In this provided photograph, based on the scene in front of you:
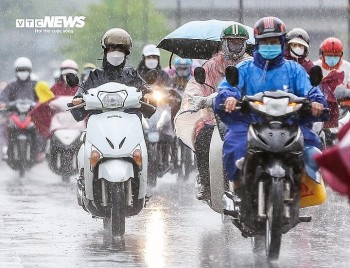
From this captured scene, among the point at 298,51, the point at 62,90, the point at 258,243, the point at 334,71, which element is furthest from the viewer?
the point at 62,90

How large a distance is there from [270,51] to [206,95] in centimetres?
225

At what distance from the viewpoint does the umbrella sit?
14.1 metres

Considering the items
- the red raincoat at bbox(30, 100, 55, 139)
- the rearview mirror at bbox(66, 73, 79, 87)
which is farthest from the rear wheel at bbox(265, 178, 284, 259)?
the red raincoat at bbox(30, 100, 55, 139)

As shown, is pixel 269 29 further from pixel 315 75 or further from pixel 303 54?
pixel 303 54

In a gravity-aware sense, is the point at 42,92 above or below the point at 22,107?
above

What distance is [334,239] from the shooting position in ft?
37.0

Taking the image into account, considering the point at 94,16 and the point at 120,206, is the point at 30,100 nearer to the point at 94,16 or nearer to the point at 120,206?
the point at 94,16

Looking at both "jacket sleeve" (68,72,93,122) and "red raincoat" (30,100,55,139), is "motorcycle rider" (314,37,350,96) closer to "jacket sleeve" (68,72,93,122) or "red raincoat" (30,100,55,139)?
"jacket sleeve" (68,72,93,122)

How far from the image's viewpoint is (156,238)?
1123 centimetres

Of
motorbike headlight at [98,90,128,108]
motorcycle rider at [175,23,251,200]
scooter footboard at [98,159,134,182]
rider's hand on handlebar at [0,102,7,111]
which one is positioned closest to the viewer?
scooter footboard at [98,159,134,182]

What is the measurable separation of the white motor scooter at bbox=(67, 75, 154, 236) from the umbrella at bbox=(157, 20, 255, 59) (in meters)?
2.97

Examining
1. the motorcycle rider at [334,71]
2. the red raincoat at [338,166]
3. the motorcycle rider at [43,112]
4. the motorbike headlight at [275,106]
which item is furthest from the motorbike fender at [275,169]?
the motorcycle rider at [43,112]

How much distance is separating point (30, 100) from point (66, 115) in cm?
178

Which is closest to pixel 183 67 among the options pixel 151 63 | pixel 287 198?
pixel 151 63
